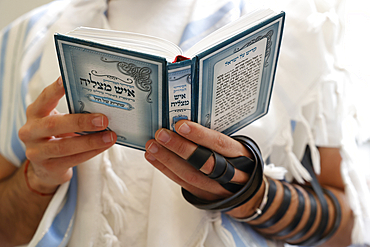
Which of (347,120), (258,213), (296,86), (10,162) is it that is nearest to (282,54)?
(296,86)

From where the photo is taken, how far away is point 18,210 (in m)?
0.60

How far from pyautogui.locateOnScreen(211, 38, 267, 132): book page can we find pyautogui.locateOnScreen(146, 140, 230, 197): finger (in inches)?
3.1

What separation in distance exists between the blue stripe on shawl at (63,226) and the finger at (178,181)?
24cm

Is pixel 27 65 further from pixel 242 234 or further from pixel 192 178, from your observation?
pixel 242 234

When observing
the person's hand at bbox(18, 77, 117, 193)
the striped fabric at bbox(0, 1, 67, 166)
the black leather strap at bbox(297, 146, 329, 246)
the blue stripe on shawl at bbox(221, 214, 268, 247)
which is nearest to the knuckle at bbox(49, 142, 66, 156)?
the person's hand at bbox(18, 77, 117, 193)

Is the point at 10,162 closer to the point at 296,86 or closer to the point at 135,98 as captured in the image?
the point at 135,98

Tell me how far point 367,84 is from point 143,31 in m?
0.59

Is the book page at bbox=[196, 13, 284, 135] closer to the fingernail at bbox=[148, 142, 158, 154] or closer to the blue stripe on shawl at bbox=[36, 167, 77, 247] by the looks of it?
the fingernail at bbox=[148, 142, 158, 154]

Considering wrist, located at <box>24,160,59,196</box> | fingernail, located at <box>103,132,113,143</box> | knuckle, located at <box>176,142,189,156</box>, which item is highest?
knuckle, located at <box>176,142,189,156</box>

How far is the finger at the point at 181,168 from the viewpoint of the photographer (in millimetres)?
410

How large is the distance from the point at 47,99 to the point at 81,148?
10cm

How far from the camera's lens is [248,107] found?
45cm

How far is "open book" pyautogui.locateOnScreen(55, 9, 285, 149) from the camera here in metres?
0.33

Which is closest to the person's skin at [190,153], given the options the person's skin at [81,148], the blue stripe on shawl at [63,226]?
the person's skin at [81,148]
